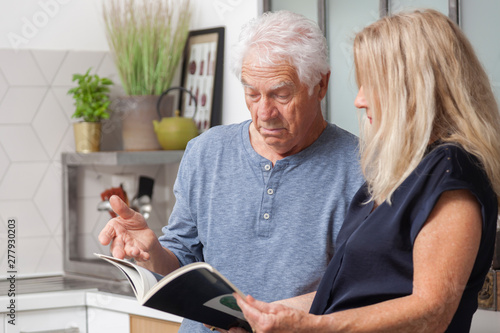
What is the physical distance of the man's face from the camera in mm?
1196

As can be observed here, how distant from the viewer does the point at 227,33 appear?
237 cm

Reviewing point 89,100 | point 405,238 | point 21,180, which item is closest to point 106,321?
point 21,180

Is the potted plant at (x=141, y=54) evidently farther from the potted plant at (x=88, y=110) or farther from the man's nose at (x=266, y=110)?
the man's nose at (x=266, y=110)

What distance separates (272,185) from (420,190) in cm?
41

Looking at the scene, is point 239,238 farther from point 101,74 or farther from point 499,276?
point 101,74

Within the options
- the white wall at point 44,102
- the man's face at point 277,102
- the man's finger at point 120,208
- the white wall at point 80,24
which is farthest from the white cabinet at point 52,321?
the man's face at point 277,102

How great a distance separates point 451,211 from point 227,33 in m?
1.63

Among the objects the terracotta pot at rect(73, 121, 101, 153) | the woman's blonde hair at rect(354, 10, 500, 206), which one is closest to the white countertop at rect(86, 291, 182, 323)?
the terracotta pot at rect(73, 121, 101, 153)

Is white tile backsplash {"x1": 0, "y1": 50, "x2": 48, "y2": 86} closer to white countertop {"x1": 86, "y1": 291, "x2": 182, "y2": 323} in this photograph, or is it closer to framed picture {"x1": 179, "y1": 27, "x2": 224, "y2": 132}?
framed picture {"x1": 179, "y1": 27, "x2": 224, "y2": 132}

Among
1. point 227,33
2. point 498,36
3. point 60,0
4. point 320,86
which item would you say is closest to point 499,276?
point 498,36

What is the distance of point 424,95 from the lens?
0.90 m

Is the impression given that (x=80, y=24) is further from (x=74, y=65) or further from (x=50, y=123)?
(x=50, y=123)

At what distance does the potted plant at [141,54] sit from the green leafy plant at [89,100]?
9 cm

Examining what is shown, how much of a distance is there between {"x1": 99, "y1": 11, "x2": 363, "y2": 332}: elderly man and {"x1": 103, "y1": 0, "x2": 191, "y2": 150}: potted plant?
1.12m
